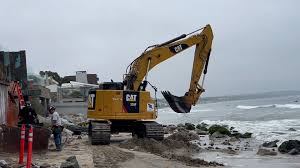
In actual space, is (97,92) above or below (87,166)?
above

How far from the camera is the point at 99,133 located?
18188 millimetres

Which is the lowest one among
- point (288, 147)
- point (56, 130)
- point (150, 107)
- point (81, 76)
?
point (288, 147)

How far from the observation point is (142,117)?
19125 millimetres

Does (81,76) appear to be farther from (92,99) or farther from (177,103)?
(92,99)

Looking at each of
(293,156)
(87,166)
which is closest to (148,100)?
(293,156)

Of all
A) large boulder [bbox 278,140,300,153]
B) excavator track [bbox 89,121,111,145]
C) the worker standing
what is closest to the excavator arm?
excavator track [bbox 89,121,111,145]

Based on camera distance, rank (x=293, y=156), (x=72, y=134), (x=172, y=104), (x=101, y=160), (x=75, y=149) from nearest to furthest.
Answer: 1. (x=101, y=160)
2. (x=75, y=149)
3. (x=293, y=156)
4. (x=172, y=104)
5. (x=72, y=134)

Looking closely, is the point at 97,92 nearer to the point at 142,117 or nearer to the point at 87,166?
the point at 142,117

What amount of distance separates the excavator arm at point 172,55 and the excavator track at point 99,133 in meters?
2.46

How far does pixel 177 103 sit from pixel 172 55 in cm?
189

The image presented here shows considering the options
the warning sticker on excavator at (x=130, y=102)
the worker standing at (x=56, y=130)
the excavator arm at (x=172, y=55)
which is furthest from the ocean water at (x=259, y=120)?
the worker standing at (x=56, y=130)

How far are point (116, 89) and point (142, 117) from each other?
1.48 m

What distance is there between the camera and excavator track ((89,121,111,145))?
18156 mm

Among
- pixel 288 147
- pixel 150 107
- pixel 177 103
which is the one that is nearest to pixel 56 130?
pixel 150 107
